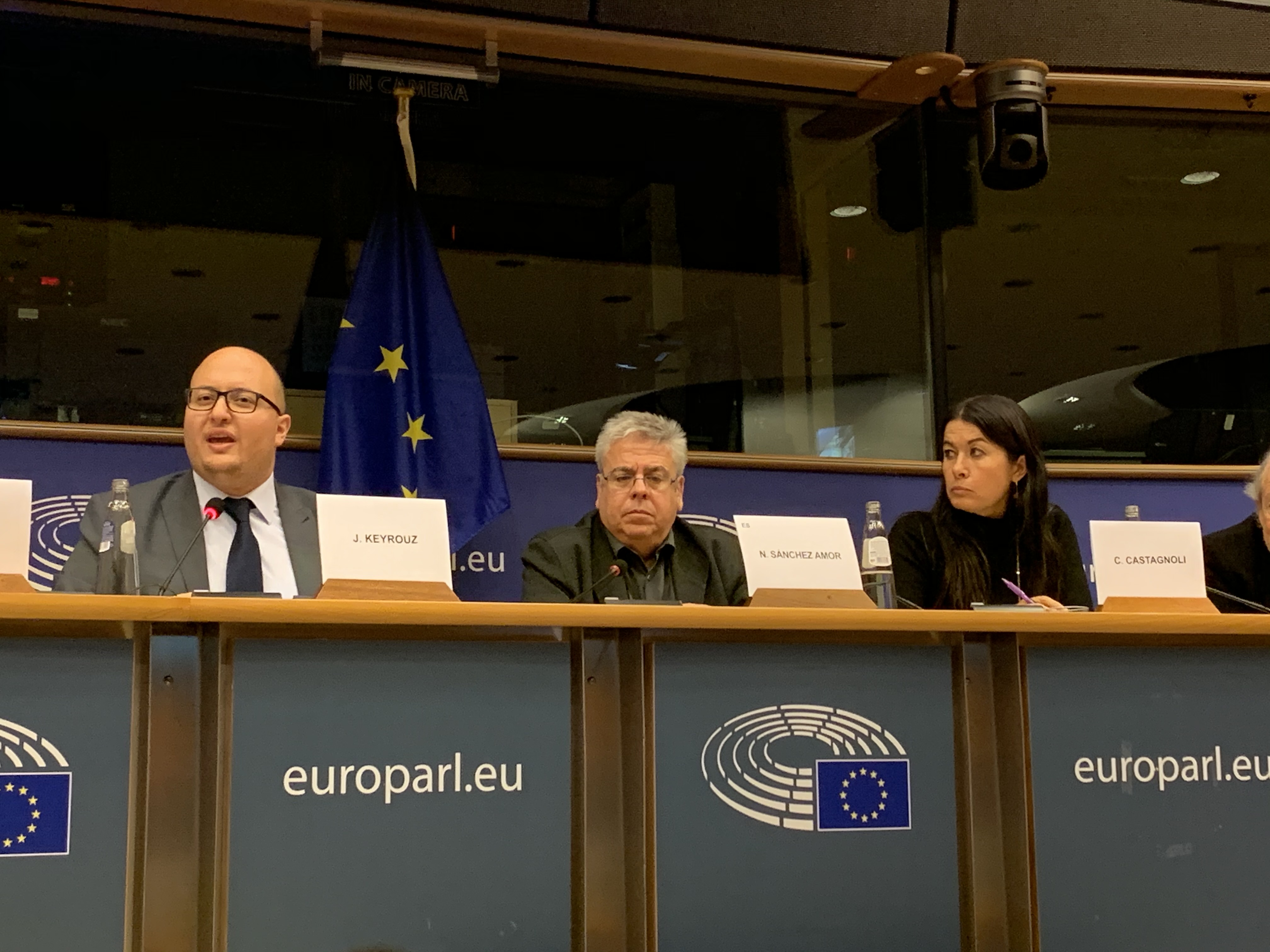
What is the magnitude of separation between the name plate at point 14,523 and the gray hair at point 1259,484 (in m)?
2.46

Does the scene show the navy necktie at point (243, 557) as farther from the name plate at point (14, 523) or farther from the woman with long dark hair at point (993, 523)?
the woman with long dark hair at point (993, 523)

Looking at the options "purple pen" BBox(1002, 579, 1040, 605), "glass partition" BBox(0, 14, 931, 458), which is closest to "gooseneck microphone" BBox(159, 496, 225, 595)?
"glass partition" BBox(0, 14, 931, 458)

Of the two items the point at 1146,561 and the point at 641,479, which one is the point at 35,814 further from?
the point at 1146,561

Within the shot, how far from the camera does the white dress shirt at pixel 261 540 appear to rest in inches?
96.2

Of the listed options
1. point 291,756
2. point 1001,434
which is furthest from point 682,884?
point 1001,434

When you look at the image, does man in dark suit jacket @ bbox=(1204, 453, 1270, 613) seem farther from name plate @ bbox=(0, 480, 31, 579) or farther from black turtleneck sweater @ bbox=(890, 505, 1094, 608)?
name plate @ bbox=(0, 480, 31, 579)

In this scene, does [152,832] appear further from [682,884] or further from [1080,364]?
[1080,364]

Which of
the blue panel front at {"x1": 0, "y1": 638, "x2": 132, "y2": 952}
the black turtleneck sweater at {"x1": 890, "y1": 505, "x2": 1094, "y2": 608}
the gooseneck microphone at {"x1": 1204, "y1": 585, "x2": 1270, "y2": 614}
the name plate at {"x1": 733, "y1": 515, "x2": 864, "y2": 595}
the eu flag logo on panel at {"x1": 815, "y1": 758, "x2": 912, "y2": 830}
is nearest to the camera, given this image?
the blue panel front at {"x1": 0, "y1": 638, "x2": 132, "y2": 952}

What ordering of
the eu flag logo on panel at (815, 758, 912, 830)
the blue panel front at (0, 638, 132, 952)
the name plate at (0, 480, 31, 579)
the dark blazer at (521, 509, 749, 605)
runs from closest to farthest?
the blue panel front at (0, 638, 132, 952) → the name plate at (0, 480, 31, 579) → the eu flag logo on panel at (815, 758, 912, 830) → the dark blazer at (521, 509, 749, 605)

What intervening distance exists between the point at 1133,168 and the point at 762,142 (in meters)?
1.61

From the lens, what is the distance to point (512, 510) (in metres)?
3.32

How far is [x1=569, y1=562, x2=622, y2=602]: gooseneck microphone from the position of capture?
2.20 m

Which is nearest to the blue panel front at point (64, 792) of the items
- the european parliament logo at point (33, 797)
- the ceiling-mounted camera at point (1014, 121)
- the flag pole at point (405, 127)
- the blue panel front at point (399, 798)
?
the european parliament logo at point (33, 797)

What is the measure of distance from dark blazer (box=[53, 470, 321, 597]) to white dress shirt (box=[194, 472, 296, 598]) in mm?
11
